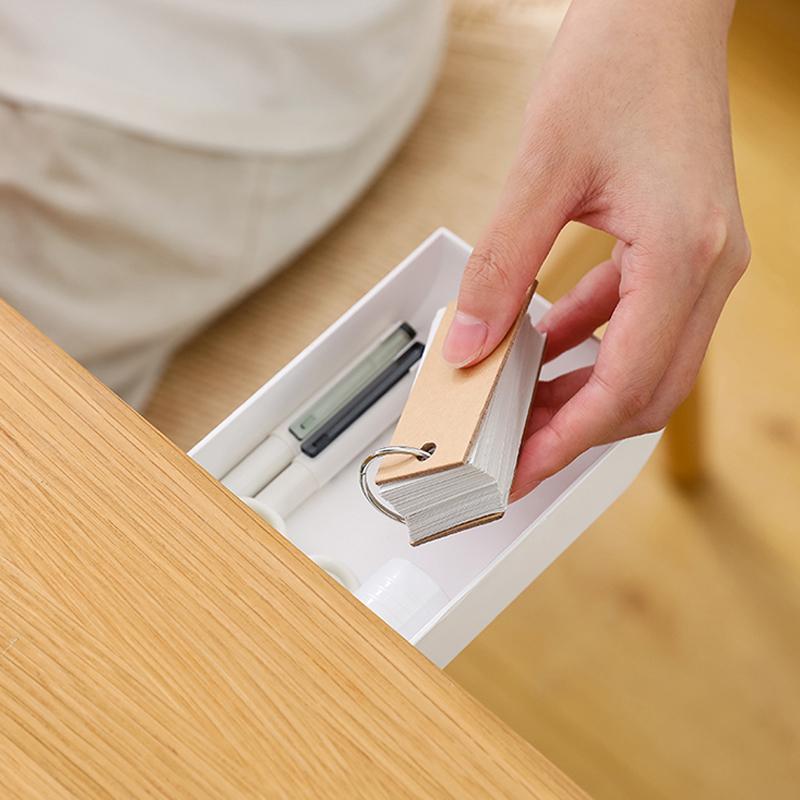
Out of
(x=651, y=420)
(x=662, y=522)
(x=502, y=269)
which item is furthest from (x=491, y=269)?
(x=662, y=522)

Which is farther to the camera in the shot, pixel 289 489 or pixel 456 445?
pixel 289 489

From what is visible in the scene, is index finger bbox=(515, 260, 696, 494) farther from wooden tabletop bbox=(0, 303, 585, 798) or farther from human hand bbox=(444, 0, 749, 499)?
wooden tabletop bbox=(0, 303, 585, 798)

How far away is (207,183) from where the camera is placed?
0.62m

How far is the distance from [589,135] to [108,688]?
30 centimetres

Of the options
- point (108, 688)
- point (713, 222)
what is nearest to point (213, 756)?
point (108, 688)

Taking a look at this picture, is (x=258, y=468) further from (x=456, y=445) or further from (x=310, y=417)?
(x=456, y=445)

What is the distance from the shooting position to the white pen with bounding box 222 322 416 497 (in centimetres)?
49

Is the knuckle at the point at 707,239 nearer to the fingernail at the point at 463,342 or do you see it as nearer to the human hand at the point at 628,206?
the human hand at the point at 628,206

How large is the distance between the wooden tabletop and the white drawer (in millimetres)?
128

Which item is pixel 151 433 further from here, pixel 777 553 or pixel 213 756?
pixel 777 553

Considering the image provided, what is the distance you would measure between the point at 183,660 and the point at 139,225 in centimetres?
37

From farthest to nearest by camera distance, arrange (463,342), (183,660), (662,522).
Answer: (662,522)
(463,342)
(183,660)

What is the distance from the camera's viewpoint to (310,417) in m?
0.50

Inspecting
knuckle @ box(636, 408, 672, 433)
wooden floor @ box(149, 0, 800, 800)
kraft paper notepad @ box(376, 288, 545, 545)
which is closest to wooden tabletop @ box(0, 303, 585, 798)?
kraft paper notepad @ box(376, 288, 545, 545)
